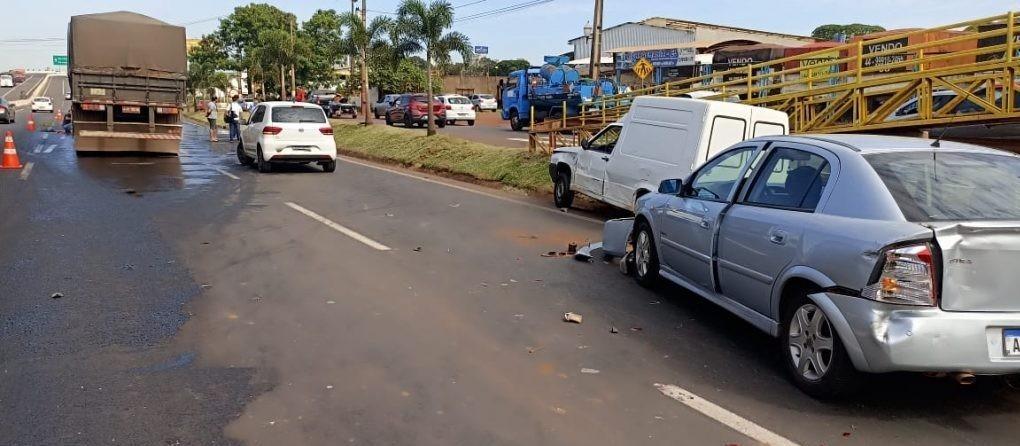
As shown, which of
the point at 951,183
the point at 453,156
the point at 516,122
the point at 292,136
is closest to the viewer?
the point at 951,183

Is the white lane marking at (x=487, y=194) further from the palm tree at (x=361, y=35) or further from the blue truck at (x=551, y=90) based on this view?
the blue truck at (x=551, y=90)

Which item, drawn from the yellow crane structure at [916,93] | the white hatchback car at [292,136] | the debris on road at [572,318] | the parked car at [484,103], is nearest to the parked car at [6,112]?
the parked car at [484,103]

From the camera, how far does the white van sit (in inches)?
384

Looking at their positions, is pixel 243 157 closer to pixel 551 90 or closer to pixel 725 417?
pixel 551 90

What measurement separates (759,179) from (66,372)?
4701 mm

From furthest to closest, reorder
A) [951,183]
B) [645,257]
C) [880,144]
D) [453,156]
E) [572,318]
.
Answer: [453,156] → [645,257] → [572,318] → [880,144] → [951,183]

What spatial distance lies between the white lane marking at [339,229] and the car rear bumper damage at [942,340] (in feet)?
19.8

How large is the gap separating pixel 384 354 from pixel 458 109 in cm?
3513

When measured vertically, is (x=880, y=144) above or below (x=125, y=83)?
below

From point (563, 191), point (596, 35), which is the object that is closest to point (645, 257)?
point (563, 191)

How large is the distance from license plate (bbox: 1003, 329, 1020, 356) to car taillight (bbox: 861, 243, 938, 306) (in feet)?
1.28

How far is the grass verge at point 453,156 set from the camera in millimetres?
16781

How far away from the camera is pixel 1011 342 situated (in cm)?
418

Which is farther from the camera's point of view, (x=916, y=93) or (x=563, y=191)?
(x=916, y=93)
